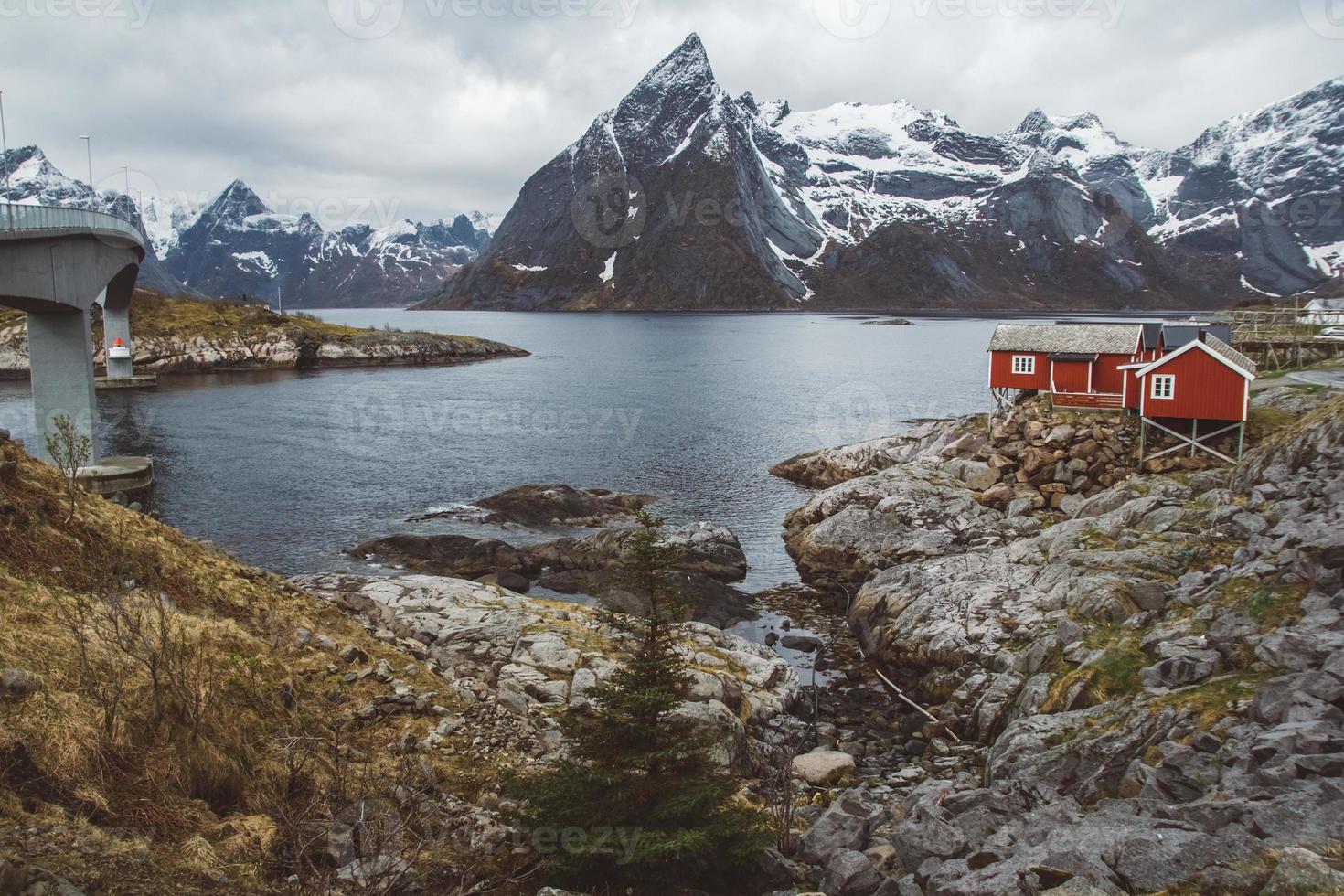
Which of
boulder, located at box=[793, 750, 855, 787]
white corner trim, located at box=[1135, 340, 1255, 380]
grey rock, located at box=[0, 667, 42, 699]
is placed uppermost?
white corner trim, located at box=[1135, 340, 1255, 380]

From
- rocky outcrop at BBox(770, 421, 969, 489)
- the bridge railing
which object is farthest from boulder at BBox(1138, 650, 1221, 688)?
the bridge railing

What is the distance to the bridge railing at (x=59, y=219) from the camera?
35.7 meters

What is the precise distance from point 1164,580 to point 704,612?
567 inches

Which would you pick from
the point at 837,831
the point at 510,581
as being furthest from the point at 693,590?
the point at 837,831

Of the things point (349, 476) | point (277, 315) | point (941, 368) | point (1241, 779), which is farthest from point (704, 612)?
point (277, 315)

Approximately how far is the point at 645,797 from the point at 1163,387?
36.2 metres

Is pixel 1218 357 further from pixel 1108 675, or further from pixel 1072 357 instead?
pixel 1108 675

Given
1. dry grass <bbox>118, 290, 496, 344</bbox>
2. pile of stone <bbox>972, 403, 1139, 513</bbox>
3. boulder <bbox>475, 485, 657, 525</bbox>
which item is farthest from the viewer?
dry grass <bbox>118, 290, 496, 344</bbox>

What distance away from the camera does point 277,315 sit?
130125mm

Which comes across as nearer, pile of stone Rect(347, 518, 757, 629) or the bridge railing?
pile of stone Rect(347, 518, 757, 629)

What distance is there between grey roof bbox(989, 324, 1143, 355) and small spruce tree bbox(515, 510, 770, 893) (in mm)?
41609

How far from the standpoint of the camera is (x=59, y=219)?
38656 millimetres

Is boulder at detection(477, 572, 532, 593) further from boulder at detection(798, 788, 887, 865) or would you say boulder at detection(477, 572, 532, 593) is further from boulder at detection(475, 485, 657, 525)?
boulder at detection(798, 788, 887, 865)

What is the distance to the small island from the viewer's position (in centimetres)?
A: 10606
